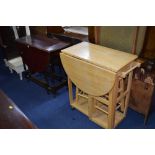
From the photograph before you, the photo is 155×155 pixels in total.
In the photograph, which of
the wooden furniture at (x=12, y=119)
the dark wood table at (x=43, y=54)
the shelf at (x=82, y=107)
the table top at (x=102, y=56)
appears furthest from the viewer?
the dark wood table at (x=43, y=54)

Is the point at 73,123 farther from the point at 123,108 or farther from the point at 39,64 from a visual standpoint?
the point at 39,64

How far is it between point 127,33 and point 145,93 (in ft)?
2.17

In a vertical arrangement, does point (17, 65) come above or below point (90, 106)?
above

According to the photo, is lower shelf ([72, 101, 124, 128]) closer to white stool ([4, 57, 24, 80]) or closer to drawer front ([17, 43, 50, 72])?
drawer front ([17, 43, 50, 72])

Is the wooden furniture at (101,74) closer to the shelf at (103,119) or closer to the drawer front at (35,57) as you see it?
the shelf at (103,119)

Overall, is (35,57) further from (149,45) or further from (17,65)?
(149,45)

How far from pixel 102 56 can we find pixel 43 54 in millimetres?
891

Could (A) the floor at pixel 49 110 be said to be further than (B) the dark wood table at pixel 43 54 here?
No

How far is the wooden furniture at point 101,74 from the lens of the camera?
62.2 inches

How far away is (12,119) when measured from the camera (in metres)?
1.25

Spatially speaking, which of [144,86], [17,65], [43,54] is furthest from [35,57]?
[144,86]

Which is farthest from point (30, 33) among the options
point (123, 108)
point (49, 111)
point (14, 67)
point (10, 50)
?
point (123, 108)

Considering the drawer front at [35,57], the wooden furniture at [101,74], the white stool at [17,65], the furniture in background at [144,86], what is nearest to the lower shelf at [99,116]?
the wooden furniture at [101,74]

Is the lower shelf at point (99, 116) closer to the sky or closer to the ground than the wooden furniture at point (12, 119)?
closer to the ground
